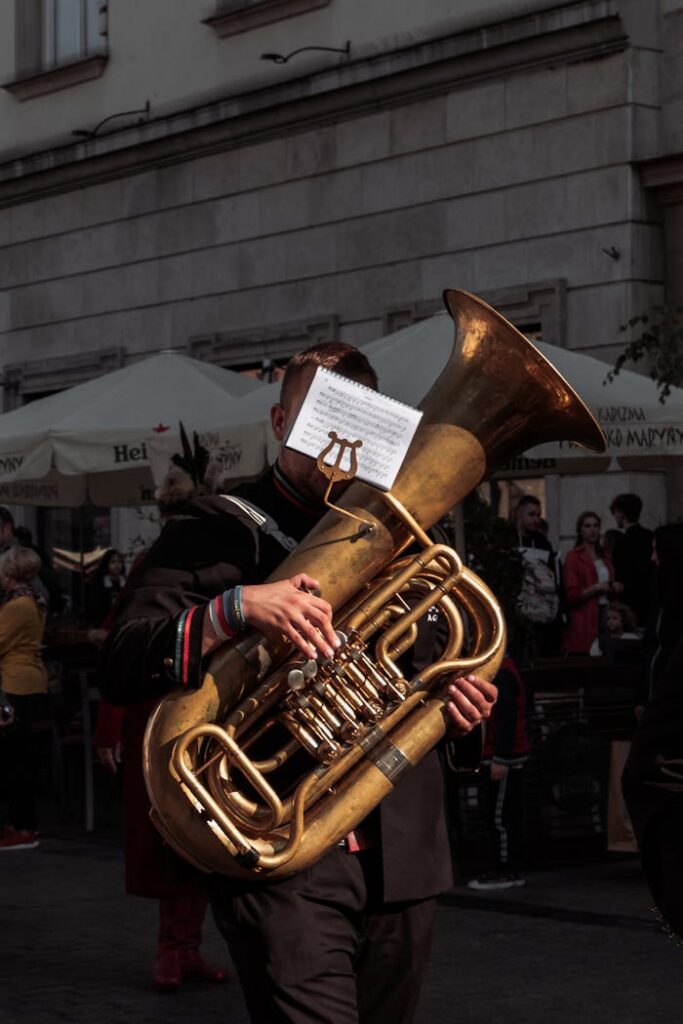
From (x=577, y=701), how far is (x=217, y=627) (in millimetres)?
7288

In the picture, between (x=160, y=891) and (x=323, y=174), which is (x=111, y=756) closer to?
(x=160, y=891)

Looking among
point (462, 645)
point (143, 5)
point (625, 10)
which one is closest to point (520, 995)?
point (462, 645)

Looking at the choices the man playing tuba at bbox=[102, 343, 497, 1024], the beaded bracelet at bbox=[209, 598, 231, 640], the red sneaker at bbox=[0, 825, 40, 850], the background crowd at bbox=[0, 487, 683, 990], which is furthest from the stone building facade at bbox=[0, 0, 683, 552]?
the beaded bracelet at bbox=[209, 598, 231, 640]

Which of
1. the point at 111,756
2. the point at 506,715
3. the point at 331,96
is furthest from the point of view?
the point at 331,96

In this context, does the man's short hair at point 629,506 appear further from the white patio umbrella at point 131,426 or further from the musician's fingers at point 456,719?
the musician's fingers at point 456,719

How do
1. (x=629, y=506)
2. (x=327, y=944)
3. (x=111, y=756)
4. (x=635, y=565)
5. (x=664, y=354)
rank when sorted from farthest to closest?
(x=629, y=506) < (x=635, y=565) < (x=664, y=354) < (x=111, y=756) < (x=327, y=944)

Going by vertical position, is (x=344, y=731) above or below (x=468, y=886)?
above

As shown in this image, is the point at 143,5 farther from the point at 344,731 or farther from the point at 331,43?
the point at 344,731

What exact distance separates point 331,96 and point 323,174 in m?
0.75

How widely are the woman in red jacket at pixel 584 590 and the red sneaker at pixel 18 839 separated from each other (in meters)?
5.13

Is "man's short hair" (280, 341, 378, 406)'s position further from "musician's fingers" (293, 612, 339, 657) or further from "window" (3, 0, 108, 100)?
"window" (3, 0, 108, 100)

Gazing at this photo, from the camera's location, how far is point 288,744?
13.5ft

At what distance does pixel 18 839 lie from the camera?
38.6 feet

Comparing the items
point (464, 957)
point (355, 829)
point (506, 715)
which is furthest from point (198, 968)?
point (355, 829)
